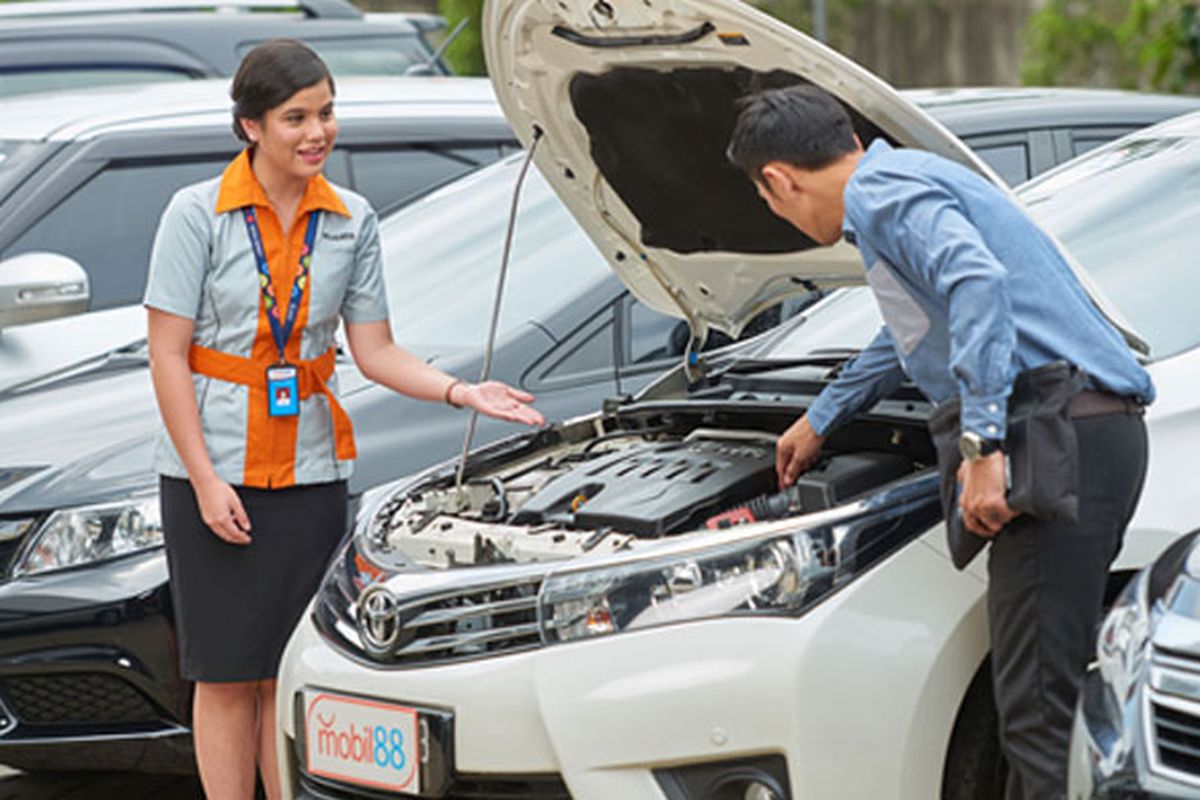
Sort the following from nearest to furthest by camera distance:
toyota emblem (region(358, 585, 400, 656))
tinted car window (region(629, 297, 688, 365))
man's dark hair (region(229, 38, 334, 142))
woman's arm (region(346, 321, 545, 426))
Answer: toyota emblem (region(358, 585, 400, 656)), man's dark hair (region(229, 38, 334, 142)), woman's arm (region(346, 321, 545, 426)), tinted car window (region(629, 297, 688, 365))

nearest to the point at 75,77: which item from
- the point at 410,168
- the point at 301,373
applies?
the point at 410,168

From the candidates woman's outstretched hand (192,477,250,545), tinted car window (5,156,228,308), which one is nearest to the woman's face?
woman's outstretched hand (192,477,250,545)

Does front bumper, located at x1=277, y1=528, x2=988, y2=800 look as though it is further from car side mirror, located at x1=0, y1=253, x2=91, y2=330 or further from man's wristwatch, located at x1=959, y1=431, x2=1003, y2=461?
car side mirror, located at x1=0, y1=253, x2=91, y2=330

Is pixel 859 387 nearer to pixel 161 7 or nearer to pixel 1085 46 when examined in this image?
pixel 161 7

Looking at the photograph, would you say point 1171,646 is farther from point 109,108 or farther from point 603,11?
point 109,108

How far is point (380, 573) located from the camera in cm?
403

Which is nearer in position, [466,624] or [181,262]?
[466,624]

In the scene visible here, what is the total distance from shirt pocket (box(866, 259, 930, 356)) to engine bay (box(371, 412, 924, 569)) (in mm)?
342

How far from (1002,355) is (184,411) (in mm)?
1802

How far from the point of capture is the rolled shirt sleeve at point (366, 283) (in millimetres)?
4559

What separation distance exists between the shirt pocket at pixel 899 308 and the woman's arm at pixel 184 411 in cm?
151

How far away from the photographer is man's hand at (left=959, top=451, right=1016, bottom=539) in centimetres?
341

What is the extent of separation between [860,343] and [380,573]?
128 cm

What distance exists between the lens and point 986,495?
3.41 metres
